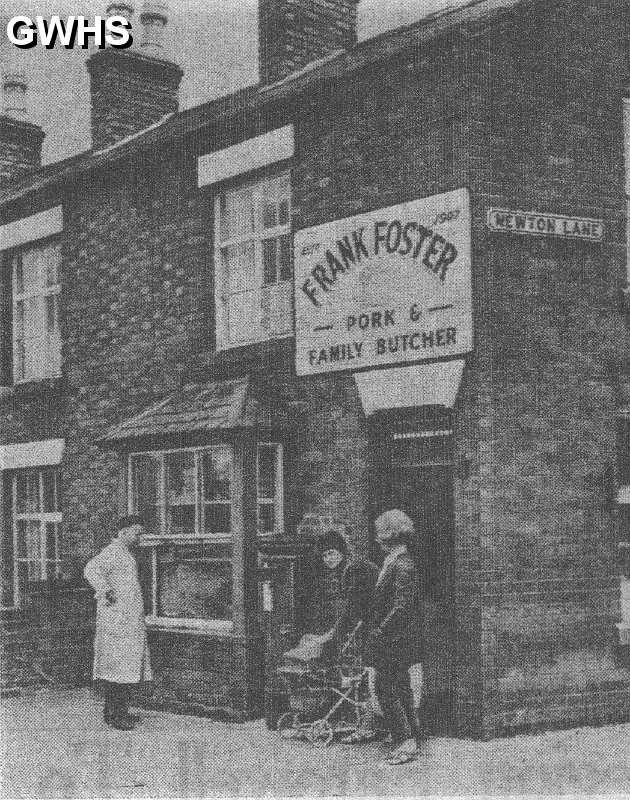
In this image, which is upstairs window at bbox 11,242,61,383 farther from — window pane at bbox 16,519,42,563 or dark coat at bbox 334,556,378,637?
dark coat at bbox 334,556,378,637

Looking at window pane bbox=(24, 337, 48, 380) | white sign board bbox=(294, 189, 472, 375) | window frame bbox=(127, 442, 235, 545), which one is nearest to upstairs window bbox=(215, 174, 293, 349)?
white sign board bbox=(294, 189, 472, 375)

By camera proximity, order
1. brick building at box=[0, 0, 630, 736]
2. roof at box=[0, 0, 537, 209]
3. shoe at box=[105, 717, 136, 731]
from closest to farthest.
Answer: brick building at box=[0, 0, 630, 736] < roof at box=[0, 0, 537, 209] < shoe at box=[105, 717, 136, 731]

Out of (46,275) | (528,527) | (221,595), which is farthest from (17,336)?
(528,527)

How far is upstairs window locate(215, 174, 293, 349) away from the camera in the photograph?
472 inches

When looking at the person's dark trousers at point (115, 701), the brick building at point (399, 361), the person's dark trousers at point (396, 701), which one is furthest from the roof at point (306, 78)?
the person's dark trousers at point (115, 701)

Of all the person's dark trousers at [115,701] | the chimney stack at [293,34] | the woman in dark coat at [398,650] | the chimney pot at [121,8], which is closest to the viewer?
the woman in dark coat at [398,650]

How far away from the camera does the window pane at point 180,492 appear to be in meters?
11.9

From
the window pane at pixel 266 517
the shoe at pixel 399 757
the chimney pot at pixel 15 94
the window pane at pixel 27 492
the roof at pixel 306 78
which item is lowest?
the shoe at pixel 399 757

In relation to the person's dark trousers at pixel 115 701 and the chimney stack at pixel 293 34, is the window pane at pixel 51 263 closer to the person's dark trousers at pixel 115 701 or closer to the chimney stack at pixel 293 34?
the chimney stack at pixel 293 34

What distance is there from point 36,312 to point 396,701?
25.2 ft

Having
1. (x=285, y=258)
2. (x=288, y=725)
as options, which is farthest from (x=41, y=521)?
(x=288, y=725)

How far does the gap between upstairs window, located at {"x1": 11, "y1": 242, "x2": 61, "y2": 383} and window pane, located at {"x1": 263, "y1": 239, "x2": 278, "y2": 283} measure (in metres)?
3.51

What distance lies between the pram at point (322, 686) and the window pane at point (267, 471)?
1.74 meters

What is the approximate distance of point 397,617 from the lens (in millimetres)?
9234
